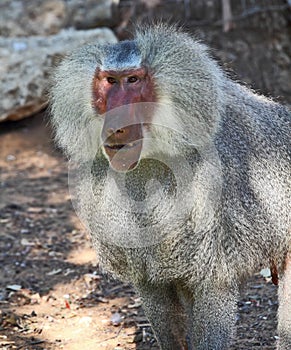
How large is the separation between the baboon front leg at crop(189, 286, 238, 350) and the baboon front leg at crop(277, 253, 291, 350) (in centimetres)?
33

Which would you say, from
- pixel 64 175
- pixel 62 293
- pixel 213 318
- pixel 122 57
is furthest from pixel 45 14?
pixel 213 318

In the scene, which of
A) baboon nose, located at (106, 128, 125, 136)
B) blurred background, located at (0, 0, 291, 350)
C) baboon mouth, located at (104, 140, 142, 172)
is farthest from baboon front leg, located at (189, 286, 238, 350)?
baboon nose, located at (106, 128, 125, 136)

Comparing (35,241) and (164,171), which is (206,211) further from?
(35,241)

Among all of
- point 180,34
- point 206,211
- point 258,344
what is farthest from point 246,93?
point 258,344

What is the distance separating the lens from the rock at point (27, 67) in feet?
24.4

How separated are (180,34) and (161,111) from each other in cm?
43

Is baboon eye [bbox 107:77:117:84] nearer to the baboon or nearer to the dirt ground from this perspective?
the baboon

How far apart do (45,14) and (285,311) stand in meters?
5.00

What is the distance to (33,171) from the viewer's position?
6.98m

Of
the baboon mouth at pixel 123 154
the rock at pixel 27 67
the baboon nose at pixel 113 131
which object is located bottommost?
the rock at pixel 27 67

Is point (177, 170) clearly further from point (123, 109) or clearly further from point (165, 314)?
point (165, 314)

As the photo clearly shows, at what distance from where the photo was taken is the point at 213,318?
3.42m

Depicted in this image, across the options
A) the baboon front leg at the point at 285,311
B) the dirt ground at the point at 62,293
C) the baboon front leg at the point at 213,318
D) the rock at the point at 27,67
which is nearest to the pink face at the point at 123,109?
the baboon front leg at the point at 213,318

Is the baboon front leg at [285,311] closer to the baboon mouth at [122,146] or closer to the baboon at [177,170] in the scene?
the baboon at [177,170]
